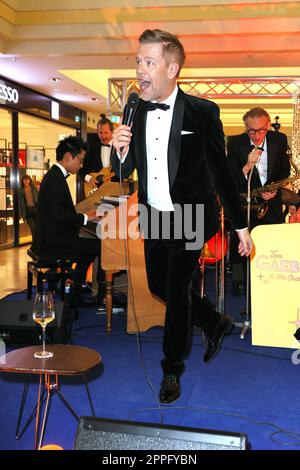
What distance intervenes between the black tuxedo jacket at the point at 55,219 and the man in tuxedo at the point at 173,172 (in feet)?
7.18

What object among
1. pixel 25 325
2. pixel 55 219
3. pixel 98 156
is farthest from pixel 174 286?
pixel 98 156

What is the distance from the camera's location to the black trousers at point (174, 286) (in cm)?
286

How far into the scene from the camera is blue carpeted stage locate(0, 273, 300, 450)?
2.59m

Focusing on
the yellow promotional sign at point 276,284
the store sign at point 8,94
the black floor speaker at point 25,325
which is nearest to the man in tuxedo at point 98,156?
the black floor speaker at point 25,325

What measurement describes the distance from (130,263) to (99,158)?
7.55 ft

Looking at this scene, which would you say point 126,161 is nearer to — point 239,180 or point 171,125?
point 171,125

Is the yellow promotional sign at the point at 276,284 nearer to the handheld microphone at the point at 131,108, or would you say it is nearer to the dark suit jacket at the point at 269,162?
the dark suit jacket at the point at 269,162

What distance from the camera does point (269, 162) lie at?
473cm

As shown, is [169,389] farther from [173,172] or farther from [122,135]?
[122,135]

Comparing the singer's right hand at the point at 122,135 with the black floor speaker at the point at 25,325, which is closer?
the singer's right hand at the point at 122,135

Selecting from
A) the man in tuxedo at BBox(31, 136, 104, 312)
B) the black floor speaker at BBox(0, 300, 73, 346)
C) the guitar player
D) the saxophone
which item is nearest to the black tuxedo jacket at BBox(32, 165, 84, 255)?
the man in tuxedo at BBox(31, 136, 104, 312)

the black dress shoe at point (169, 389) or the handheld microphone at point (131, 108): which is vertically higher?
the handheld microphone at point (131, 108)

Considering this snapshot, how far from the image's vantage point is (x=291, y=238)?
12.7ft

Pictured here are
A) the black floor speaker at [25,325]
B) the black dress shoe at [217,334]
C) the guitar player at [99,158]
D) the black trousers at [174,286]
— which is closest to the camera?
the black trousers at [174,286]
